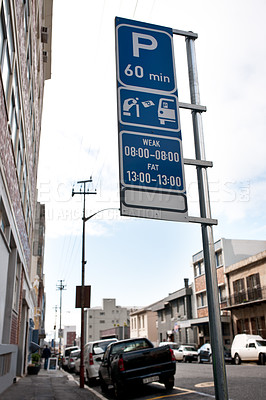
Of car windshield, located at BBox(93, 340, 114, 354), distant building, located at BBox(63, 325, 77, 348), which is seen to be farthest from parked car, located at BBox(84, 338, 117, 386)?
distant building, located at BBox(63, 325, 77, 348)

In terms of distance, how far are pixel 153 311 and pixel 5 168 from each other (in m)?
54.9

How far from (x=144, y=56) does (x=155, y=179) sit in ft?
4.96

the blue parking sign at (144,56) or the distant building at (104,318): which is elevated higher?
the distant building at (104,318)

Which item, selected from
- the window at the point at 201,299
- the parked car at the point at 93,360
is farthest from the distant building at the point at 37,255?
the parked car at the point at 93,360

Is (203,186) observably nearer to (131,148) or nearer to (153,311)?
(131,148)

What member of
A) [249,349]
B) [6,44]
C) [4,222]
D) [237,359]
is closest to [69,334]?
[237,359]

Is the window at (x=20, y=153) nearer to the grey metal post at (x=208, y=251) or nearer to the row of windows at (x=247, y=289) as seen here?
the grey metal post at (x=208, y=251)

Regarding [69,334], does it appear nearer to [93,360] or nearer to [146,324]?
[146,324]

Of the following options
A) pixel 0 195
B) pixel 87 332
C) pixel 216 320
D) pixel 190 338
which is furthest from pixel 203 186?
pixel 87 332

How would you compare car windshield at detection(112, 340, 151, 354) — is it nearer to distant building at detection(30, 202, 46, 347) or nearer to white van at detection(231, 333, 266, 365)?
white van at detection(231, 333, 266, 365)

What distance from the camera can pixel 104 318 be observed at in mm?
124688

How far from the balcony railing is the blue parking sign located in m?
31.2

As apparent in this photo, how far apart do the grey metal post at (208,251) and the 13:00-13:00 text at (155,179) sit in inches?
10.2

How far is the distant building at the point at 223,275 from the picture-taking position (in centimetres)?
4019
